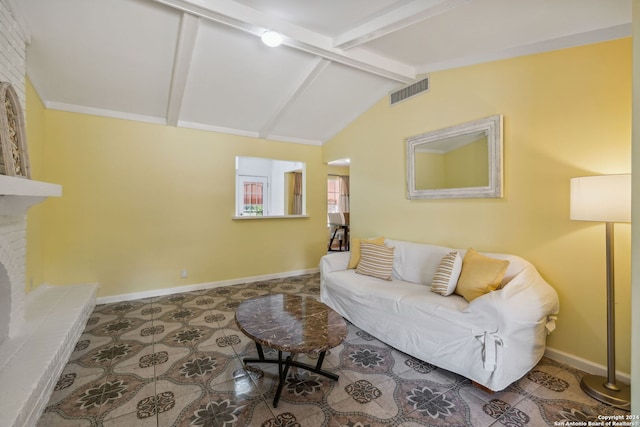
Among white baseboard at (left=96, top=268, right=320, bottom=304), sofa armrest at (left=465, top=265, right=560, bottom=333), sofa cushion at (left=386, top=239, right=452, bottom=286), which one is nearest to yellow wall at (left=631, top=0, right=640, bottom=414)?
sofa armrest at (left=465, top=265, right=560, bottom=333)

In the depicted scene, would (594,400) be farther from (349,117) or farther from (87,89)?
(87,89)

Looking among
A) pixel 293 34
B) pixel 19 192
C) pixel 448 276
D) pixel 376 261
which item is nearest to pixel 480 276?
pixel 448 276

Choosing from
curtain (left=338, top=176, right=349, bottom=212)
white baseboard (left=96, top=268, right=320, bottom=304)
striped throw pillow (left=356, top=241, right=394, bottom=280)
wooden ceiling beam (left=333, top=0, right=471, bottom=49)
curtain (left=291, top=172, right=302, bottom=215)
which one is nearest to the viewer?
wooden ceiling beam (left=333, top=0, right=471, bottom=49)

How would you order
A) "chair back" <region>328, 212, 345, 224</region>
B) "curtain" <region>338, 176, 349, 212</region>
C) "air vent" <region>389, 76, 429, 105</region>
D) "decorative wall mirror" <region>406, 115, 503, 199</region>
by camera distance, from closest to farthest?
"decorative wall mirror" <region>406, 115, 503, 199</region>
"air vent" <region>389, 76, 429, 105</region>
"chair back" <region>328, 212, 345, 224</region>
"curtain" <region>338, 176, 349, 212</region>

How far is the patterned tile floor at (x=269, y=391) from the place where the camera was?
5.22 ft

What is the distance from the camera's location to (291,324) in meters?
1.90

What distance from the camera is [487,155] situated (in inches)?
103

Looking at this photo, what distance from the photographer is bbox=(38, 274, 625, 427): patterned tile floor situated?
5.22ft

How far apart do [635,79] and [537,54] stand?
1.54 meters

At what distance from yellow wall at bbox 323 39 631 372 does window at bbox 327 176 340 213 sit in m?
4.89

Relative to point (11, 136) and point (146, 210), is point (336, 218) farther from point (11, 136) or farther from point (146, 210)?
point (11, 136)

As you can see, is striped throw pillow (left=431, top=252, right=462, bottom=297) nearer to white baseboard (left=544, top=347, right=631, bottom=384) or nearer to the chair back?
white baseboard (left=544, top=347, right=631, bottom=384)

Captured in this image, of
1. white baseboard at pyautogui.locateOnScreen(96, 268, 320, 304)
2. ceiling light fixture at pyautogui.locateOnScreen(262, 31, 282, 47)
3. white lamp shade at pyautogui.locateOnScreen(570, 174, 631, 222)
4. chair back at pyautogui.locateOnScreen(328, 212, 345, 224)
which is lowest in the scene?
white baseboard at pyautogui.locateOnScreen(96, 268, 320, 304)

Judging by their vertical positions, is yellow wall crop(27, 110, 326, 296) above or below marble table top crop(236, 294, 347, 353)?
above
